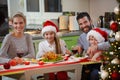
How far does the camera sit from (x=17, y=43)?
341cm

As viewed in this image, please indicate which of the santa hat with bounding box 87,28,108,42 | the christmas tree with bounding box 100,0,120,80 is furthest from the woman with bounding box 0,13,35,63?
the christmas tree with bounding box 100,0,120,80

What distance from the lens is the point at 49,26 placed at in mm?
3648

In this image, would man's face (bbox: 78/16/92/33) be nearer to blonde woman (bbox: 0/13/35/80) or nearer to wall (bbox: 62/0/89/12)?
blonde woman (bbox: 0/13/35/80)

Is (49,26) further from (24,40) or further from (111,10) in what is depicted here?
(111,10)

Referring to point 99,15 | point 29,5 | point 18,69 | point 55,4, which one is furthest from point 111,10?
point 18,69

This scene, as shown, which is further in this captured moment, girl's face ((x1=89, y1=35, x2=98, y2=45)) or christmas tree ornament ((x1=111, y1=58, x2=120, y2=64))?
girl's face ((x1=89, y1=35, x2=98, y2=45))

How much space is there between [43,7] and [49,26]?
77.8 inches

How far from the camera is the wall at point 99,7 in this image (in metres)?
5.39

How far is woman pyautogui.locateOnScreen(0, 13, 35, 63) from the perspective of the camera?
132 inches

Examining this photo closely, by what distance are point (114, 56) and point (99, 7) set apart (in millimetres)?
2995

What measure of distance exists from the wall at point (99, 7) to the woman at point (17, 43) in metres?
2.38

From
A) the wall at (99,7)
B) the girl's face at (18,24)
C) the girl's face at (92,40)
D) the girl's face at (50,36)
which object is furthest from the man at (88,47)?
the wall at (99,7)

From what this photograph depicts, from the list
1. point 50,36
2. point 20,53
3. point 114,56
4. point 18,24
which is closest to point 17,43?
point 20,53

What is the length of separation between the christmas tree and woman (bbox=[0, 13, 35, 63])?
1.10 m
